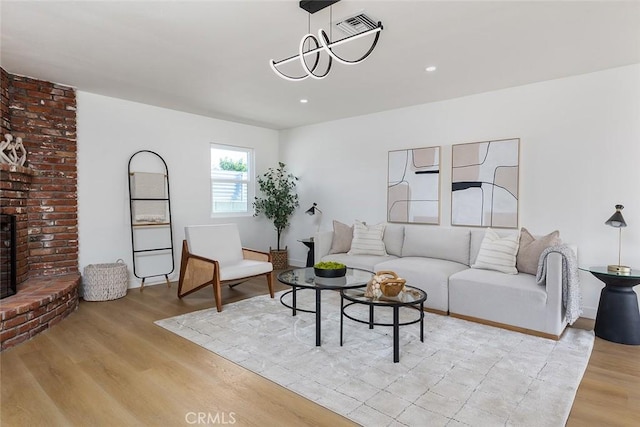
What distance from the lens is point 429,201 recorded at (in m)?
4.62

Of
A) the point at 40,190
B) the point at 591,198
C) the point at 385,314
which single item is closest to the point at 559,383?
the point at 385,314

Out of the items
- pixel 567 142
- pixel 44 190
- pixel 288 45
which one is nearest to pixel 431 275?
pixel 567 142

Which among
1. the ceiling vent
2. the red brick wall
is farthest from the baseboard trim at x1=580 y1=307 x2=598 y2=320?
the red brick wall

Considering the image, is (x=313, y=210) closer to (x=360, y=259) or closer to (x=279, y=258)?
(x=279, y=258)

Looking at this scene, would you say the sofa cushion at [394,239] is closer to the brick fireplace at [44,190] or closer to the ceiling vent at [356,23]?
the ceiling vent at [356,23]

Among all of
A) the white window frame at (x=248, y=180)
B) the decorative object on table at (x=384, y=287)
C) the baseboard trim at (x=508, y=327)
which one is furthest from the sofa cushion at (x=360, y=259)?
the white window frame at (x=248, y=180)

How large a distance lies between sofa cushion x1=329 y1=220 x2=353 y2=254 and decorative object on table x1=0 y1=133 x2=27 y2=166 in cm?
363

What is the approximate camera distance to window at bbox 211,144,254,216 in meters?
5.67

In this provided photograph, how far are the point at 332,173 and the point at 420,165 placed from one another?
5.05 ft

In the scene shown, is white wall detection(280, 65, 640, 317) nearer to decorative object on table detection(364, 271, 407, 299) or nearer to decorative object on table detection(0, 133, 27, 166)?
decorative object on table detection(364, 271, 407, 299)

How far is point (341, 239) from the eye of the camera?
194 inches

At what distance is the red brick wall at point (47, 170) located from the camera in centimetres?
376

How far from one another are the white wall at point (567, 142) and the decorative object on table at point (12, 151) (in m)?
4.26

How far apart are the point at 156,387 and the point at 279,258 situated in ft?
12.5
